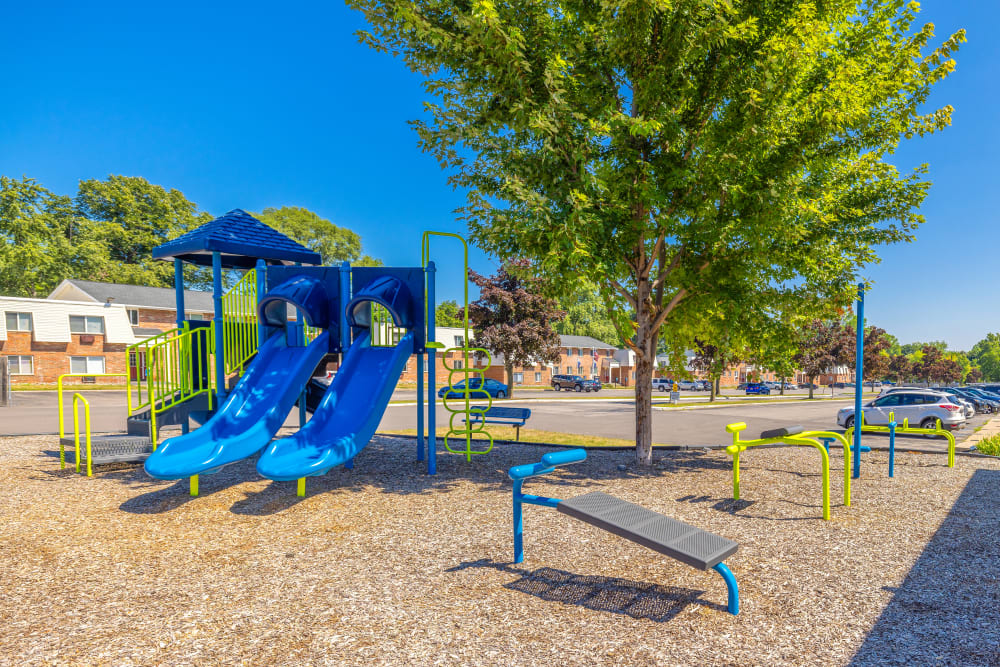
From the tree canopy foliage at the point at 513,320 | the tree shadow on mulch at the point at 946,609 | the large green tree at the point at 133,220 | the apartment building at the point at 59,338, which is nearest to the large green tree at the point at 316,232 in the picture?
the large green tree at the point at 133,220

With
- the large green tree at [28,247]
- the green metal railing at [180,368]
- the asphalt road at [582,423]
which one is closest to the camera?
the green metal railing at [180,368]

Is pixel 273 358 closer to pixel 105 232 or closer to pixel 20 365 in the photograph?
pixel 20 365

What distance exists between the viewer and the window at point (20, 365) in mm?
35250

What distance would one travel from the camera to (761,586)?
420 centimetres

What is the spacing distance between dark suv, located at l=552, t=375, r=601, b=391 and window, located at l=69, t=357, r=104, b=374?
38140 millimetres

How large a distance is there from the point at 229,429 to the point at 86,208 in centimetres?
6295

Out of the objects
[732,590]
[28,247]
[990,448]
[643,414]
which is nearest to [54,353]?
[28,247]

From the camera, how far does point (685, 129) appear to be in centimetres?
880

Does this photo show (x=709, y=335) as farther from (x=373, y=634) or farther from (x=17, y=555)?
(x=17, y=555)

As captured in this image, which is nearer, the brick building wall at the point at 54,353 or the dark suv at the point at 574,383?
the brick building wall at the point at 54,353

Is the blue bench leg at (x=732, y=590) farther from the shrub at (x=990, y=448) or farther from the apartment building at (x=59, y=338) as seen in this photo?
the apartment building at (x=59, y=338)

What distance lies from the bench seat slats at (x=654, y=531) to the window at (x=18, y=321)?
4570cm

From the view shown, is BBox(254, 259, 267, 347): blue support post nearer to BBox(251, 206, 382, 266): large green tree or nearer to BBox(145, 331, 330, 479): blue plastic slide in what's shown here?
BBox(145, 331, 330, 479): blue plastic slide

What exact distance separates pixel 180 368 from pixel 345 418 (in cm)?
329
